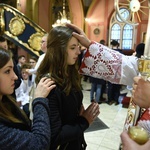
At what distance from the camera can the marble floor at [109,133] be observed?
2.76 m

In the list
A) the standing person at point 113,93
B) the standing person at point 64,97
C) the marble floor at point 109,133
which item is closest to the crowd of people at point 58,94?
the standing person at point 64,97

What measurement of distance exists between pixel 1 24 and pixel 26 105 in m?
2.59

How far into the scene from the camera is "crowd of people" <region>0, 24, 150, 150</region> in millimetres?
849

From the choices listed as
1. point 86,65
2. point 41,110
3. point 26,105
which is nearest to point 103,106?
point 26,105

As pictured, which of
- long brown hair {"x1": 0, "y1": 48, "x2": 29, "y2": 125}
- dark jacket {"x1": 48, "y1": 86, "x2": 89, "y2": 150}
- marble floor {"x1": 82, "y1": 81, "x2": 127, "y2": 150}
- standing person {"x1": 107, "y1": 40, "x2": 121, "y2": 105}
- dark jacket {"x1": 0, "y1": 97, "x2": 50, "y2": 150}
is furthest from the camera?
standing person {"x1": 107, "y1": 40, "x2": 121, "y2": 105}

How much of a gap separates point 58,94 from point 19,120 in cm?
24

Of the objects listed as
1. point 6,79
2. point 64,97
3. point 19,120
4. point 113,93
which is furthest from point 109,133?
point 6,79

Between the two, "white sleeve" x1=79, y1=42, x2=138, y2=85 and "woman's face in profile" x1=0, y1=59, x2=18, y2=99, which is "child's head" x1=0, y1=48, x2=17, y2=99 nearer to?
"woman's face in profile" x1=0, y1=59, x2=18, y2=99

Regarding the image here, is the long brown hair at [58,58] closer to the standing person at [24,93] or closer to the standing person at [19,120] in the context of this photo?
the standing person at [19,120]

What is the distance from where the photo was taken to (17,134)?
79 centimetres

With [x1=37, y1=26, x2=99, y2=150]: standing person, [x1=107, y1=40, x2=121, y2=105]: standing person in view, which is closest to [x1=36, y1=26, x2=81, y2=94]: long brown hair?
[x1=37, y1=26, x2=99, y2=150]: standing person

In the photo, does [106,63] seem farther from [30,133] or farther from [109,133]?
[109,133]

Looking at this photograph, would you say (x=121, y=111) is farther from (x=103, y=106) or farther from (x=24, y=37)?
(x=24, y=37)

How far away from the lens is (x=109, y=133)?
10.3 ft
